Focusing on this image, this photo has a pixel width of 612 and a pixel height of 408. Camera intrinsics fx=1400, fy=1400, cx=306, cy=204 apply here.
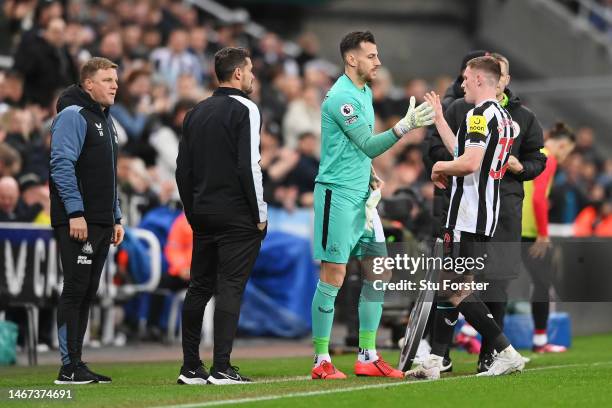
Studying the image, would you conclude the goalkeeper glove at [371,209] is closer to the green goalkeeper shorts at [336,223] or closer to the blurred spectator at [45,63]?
the green goalkeeper shorts at [336,223]

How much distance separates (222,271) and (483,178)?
1974 millimetres

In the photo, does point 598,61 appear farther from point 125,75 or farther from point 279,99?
point 125,75

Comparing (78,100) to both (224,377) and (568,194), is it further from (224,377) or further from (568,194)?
(568,194)

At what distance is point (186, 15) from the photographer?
72.8 ft

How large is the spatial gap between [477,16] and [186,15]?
899 cm

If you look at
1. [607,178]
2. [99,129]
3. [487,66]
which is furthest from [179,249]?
[607,178]

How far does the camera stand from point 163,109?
59.0 ft

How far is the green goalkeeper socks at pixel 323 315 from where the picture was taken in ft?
33.8

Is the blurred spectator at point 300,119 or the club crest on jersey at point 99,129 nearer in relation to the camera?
the club crest on jersey at point 99,129

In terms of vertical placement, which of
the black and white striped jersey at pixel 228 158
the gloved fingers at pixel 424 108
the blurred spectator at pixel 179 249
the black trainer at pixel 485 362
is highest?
the gloved fingers at pixel 424 108

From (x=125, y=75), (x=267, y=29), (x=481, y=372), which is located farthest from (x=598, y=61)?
(x=481, y=372)

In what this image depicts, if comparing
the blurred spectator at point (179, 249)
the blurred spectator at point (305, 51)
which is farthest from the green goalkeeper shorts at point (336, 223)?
the blurred spectator at point (305, 51)

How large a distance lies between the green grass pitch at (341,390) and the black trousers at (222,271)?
1.13 feet

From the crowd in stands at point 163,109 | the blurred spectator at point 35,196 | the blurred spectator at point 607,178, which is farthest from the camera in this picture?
the blurred spectator at point 607,178
